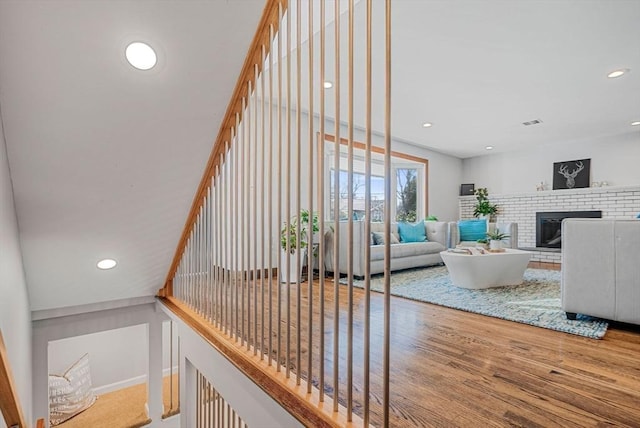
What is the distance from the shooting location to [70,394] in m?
3.72

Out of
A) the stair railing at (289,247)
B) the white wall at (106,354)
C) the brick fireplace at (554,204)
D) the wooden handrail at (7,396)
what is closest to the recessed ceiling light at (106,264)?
the stair railing at (289,247)

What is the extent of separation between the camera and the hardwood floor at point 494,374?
3.74ft

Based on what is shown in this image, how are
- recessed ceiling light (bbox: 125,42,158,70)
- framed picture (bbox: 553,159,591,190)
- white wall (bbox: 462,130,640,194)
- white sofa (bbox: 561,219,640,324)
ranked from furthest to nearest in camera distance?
1. framed picture (bbox: 553,159,591,190)
2. white wall (bbox: 462,130,640,194)
3. white sofa (bbox: 561,219,640,324)
4. recessed ceiling light (bbox: 125,42,158,70)

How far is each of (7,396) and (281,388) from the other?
98cm

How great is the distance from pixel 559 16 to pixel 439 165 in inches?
182

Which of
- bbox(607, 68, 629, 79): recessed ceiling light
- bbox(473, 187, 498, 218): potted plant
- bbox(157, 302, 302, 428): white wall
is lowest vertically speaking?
bbox(157, 302, 302, 428): white wall

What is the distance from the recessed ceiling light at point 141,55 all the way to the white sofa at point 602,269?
2655 mm

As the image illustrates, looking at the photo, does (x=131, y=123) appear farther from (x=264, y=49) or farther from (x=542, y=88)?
(x=542, y=88)

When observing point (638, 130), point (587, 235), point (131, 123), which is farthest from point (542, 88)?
point (131, 123)

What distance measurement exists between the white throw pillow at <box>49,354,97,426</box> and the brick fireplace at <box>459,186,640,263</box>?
290 inches

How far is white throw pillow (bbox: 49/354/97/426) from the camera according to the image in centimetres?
363

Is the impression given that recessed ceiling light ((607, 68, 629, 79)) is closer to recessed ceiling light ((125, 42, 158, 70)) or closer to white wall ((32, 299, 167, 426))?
recessed ceiling light ((125, 42, 158, 70))

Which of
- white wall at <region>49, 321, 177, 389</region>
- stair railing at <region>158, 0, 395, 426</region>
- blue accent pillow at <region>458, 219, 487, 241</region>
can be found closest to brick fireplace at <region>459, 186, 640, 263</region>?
blue accent pillow at <region>458, 219, 487, 241</region>

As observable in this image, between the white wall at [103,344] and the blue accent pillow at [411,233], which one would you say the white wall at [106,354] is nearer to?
the white wall at [103,344]
